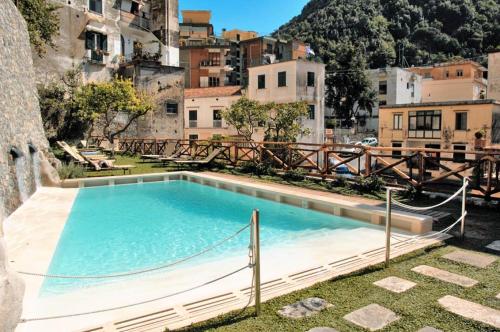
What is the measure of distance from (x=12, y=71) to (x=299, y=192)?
9.06m

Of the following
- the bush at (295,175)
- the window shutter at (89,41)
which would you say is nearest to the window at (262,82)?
the window shutter at (89,41)

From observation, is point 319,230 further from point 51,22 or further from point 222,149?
point 51,22

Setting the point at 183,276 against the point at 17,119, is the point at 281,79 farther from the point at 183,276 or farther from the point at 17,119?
the point at 183,276

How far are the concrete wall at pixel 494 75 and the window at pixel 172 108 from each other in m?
30.6

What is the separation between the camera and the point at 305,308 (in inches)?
162

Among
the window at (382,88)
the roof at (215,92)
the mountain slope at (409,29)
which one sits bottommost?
the roof at (215,92)

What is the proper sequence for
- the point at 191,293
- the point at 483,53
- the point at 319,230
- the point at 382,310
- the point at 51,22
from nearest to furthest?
the point at 382,310 → the point at 191,293 → the point at 319,230 → the point at 51,22 → the point at 483,53

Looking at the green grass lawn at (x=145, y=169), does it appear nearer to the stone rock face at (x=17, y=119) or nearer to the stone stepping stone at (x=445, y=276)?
the stone rock face at (x=17, y=119)

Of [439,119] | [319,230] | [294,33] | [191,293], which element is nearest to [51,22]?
[319,230]

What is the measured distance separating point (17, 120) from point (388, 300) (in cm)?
1100

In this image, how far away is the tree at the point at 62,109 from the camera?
88.4ft

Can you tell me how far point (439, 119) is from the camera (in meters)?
31.9

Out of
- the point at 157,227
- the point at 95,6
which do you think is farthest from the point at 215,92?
the point at 157,227

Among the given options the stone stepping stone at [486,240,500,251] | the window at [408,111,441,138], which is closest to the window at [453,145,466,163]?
the window at [408,111,441,138]
